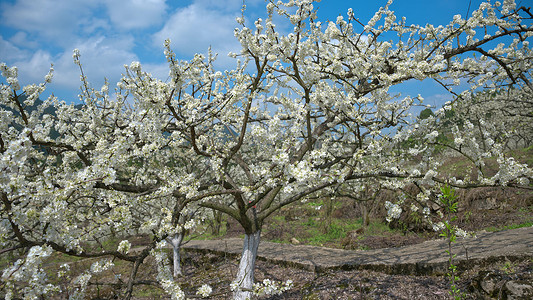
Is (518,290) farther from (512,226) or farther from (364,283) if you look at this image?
(512,226)

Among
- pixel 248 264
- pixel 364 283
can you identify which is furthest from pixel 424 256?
pixel 248 264

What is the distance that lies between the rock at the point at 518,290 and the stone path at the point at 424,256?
588 millimetres

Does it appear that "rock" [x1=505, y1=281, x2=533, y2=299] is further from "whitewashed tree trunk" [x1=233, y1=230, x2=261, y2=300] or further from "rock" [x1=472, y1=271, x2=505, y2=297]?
"whitewashed tree trunk" [x1=233, y1=230, x2=261, y2=300]

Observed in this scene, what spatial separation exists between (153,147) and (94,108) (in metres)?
2.02

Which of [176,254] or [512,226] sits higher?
[512,226]

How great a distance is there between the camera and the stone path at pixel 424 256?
5.04 m

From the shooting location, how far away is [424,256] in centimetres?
604

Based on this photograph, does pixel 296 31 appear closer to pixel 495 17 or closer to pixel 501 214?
pixel 495 17

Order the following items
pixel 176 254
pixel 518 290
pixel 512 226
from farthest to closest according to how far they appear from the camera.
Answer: pixel 176 254 → pixel 512 226 → pixel 518 290

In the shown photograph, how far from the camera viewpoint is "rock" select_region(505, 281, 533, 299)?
3.53 metres

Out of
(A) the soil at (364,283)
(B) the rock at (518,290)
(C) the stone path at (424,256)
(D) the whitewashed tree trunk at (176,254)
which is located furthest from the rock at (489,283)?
(D) the whitewashed tree trunk at (176,254)

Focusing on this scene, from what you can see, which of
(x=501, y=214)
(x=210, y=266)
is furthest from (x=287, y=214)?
(x=501, y=214)

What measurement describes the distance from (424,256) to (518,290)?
2.47 m

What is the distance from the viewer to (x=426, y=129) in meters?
4.46
